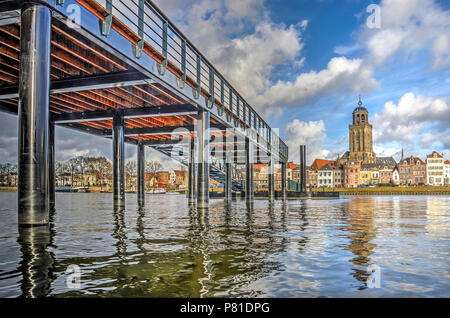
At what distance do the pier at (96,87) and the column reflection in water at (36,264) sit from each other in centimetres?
228

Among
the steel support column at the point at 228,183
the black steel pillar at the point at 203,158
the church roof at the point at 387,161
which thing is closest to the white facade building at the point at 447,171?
the church roof at the point at 387,161

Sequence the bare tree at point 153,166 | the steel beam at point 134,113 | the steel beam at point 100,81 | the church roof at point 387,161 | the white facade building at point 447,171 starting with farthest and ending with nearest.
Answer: the church roof at point 387,161
the white facade building at point 447,171
the bare tree at point 153,166
the steel beam at point 134,113
the steel beam at point 100,81

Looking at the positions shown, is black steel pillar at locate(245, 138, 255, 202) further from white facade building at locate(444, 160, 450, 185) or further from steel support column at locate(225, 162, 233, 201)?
white facade building at locate(444, 160, 450, 185)

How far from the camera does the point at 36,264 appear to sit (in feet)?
22.2

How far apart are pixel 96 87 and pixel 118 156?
34.8ft

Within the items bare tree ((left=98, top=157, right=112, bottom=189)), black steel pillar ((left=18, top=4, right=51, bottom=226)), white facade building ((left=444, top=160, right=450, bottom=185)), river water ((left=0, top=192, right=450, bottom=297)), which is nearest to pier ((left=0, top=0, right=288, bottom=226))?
black steel pillar ((left=18, top=4, right=51, bottom=226))

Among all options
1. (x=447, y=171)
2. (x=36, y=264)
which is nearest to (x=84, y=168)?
(x=36, y=264)

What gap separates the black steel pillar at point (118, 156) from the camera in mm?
31234

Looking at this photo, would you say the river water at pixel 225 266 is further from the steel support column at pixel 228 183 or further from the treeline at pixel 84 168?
the treeline at pixel 84 168

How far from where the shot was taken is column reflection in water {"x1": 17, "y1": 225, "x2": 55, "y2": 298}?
16.6 ft

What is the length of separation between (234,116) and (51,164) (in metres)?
16.7

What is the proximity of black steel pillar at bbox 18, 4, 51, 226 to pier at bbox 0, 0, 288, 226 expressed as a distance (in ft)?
0.10

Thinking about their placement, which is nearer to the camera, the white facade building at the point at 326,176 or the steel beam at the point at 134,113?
the steel beam at the point at 134,113

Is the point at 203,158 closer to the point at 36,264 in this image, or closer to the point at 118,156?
the point at 118,156
